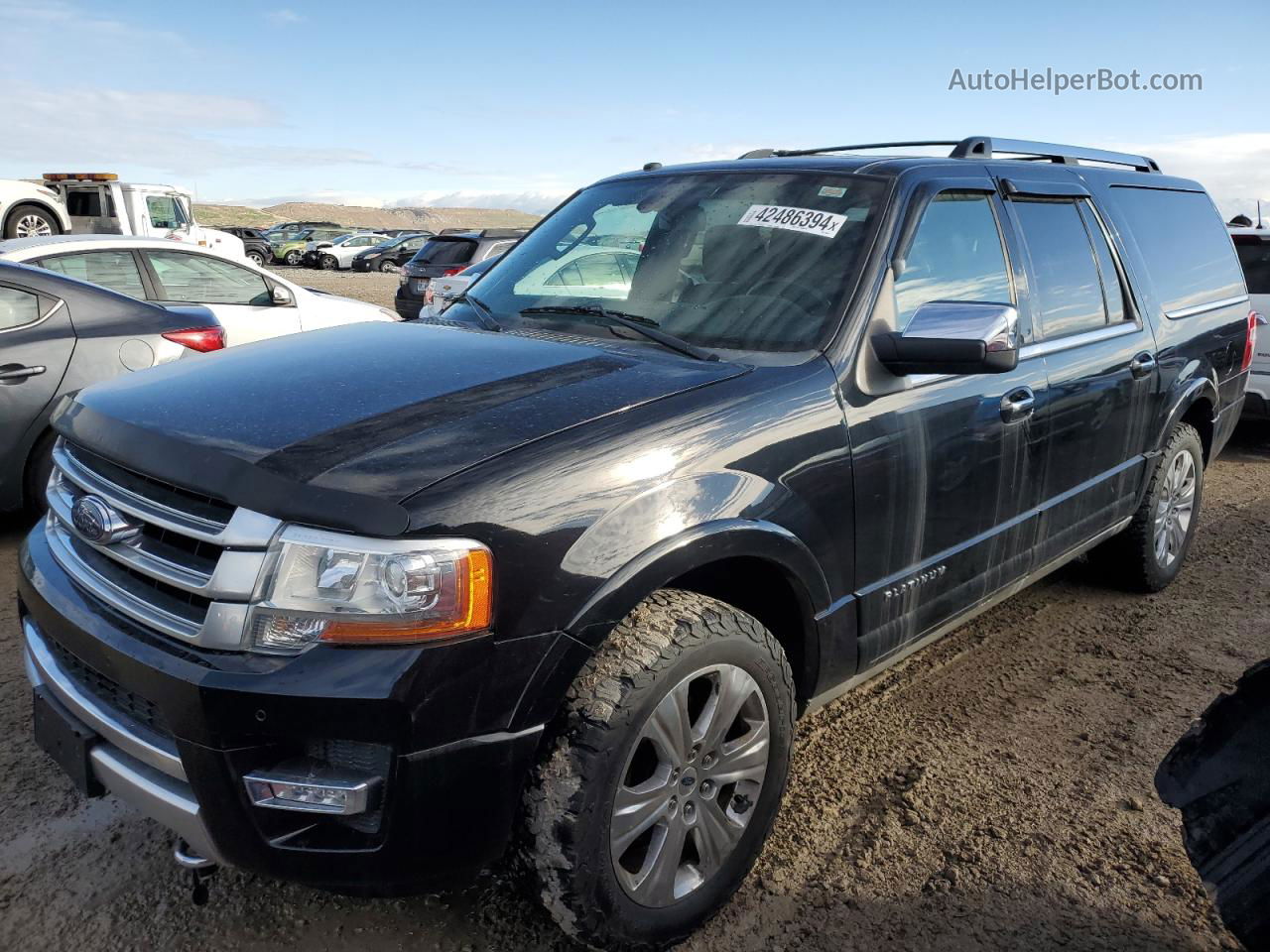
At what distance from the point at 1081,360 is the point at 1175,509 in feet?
5.29

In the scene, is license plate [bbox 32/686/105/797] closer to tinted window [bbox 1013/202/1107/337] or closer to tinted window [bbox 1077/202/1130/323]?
tinted window [bbox 1013/202/1107/337]

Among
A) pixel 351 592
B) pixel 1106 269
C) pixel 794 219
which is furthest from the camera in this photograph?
pixel 1106 269

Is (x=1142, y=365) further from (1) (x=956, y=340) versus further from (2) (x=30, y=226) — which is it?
(2) (x=30, y=226)

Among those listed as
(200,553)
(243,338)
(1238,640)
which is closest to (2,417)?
(243,338)

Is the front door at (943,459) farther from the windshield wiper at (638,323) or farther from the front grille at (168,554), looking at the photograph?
the front grille at (168,554)

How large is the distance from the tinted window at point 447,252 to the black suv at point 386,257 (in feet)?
75.5

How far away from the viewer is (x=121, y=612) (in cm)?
226

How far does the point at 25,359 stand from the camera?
16.7 ft

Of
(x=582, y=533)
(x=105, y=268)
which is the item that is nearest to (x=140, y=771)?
(x=582, y=533)

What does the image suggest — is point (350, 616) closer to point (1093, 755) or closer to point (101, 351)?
point (1093, 755)

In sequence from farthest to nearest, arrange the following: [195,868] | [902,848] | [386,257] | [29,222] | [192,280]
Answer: [386,257]
[29,222]
[192,280]
[902,848]
[195,868]

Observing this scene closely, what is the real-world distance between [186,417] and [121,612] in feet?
1.53

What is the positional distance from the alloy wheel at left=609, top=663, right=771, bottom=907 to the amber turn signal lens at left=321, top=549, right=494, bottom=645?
19.3 inches

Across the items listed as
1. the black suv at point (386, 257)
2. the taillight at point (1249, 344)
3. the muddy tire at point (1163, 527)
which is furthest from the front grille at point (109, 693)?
the black suv at point (386, 257)
